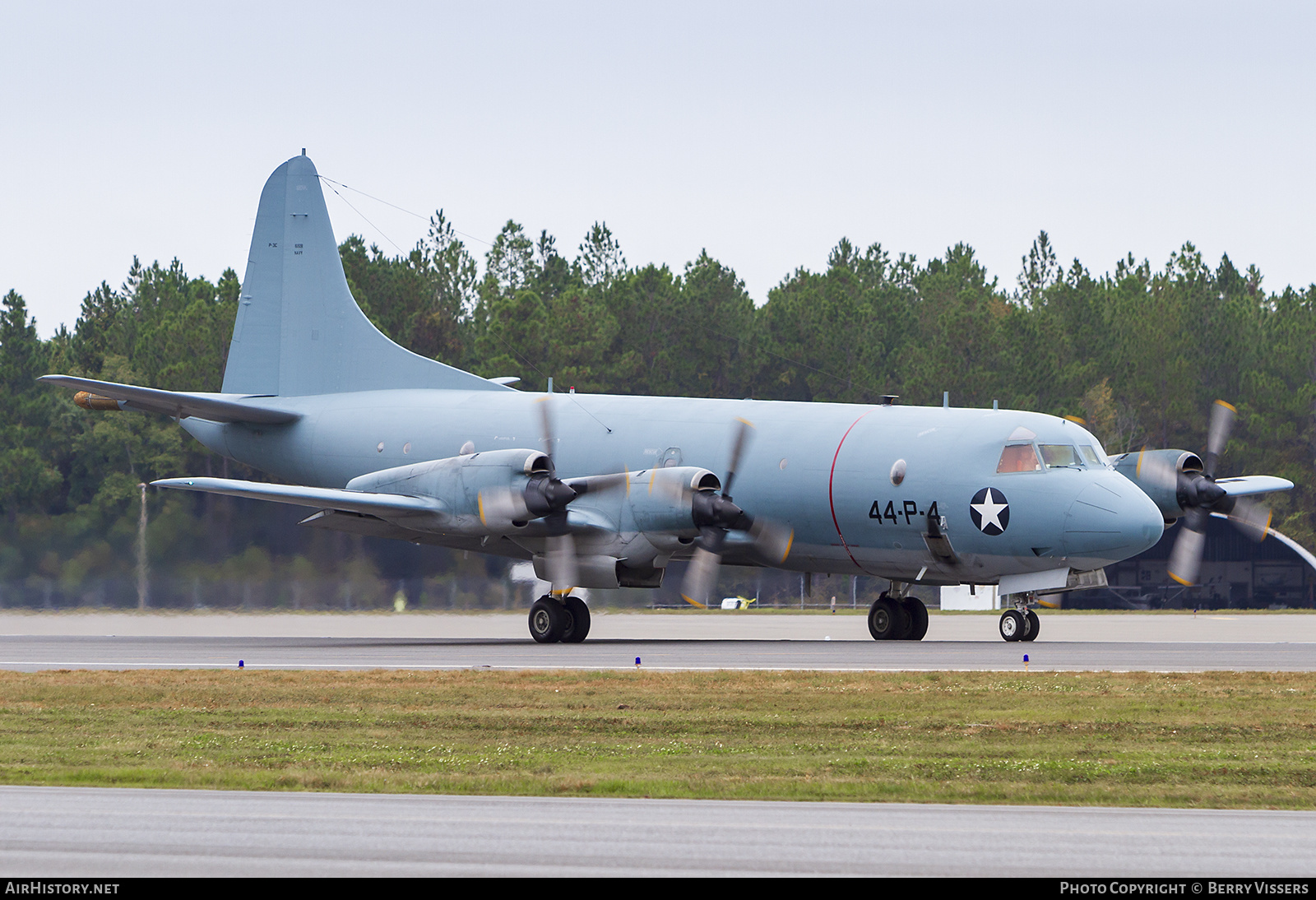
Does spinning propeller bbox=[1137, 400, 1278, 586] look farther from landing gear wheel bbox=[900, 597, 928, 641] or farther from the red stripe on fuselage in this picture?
the red stripe on fuselage

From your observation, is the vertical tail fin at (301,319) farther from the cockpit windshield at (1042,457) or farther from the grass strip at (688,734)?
the grass strip at (688,734)

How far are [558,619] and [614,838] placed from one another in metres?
22.0

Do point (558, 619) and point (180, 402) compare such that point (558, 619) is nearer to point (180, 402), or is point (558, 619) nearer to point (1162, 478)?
point (180, 402)

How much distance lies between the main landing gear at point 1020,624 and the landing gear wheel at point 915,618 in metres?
3.05

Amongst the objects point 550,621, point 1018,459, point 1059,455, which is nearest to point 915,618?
point 1018,459

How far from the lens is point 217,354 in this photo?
6800 centimetres

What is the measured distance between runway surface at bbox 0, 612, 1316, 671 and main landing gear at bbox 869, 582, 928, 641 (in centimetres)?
68

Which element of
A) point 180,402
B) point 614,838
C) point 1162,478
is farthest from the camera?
point 180,402

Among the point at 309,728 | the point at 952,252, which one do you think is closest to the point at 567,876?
the point at 309,728

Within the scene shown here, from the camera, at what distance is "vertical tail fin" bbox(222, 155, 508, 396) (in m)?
39.5

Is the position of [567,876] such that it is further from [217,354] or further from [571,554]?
[217,354]

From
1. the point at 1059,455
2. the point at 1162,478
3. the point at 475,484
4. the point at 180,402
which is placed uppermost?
the point at 180,402

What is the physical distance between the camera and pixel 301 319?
132 feet

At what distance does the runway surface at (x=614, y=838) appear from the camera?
8422 mm
